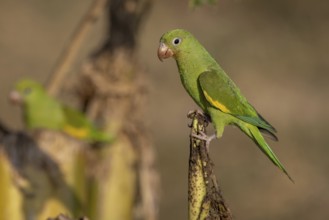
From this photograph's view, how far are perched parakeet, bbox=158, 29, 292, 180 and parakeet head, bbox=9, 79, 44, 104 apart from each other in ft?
8.09

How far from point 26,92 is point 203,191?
3280 mm

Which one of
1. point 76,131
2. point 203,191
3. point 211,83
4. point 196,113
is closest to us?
point 203,191

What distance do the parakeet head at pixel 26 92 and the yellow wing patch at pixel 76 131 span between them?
508 millimetres

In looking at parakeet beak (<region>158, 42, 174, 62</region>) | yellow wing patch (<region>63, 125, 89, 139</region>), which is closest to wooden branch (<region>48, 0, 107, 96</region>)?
yellow wing patch (<region>63, 125, 89, 139</region>)

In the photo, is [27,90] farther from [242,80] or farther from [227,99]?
[242,80]

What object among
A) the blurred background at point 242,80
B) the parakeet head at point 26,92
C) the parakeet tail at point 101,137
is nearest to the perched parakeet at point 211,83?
the parakeet tail at point 101,137

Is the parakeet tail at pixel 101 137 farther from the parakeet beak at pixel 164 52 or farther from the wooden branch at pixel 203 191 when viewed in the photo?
the wooden branch at pixel 203 191

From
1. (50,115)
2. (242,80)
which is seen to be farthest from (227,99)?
(242,80)

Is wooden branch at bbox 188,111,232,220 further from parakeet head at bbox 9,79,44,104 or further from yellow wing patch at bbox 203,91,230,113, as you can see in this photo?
parakeet head at bbox 9,79,44,104

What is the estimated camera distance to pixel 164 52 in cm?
308

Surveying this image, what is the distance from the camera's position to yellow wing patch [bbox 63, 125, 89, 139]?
493 cm

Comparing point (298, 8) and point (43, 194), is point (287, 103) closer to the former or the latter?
point (298, 8)

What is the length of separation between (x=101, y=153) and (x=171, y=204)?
11.8ft

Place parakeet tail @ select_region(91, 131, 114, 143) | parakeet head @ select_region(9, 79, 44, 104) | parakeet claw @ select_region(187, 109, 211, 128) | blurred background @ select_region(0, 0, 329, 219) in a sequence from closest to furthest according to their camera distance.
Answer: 1. parakeet claw @ select_region(187, 109, 211, 128)
2. parakeet tail @ select_region(91, 131, 114, 143)
3. parakeet head @ select_region(9, 79, 44, 104)
4. blurred background @ select_region(0, 0, 329, 219)
